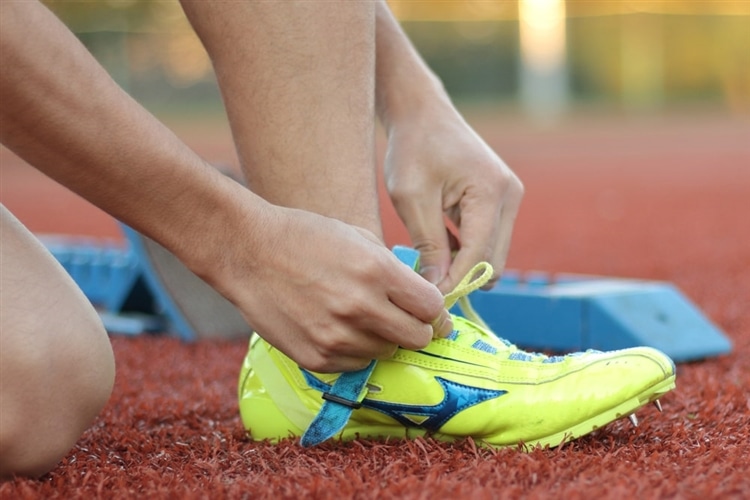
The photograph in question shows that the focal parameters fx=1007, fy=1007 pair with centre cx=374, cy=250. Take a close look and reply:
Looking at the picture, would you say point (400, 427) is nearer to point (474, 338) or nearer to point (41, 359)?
point (474, 338)

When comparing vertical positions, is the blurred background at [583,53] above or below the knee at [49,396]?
below

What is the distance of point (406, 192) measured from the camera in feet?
3.90

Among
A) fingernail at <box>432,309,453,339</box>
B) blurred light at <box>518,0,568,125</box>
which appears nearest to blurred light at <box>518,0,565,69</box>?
blurred light at <box>518,0,568,125</box>

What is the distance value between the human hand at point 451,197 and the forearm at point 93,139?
1.08ft

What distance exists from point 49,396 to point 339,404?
28cm

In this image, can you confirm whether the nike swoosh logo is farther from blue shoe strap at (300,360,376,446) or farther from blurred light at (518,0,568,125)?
blurred light at (518,0,568,125)

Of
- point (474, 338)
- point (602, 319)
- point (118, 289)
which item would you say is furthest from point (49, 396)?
point (118, 289)

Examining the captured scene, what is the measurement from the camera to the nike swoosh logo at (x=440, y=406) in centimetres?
103

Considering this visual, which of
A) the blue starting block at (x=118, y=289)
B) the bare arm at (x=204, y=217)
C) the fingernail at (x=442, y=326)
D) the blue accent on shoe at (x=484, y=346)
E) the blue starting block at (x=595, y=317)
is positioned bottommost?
the blue starting block at (x=118, y=289)

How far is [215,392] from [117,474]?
18.2 inches

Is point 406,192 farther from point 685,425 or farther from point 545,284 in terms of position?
point 545,284

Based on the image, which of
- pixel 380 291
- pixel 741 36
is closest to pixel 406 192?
pixel 380 291

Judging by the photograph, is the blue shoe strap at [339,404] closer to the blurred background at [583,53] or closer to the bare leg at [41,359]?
the bare leg at [41,359]

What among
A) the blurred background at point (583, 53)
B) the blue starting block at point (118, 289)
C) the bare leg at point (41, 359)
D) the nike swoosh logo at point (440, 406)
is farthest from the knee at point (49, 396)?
the blurred background at point (583, 53)
